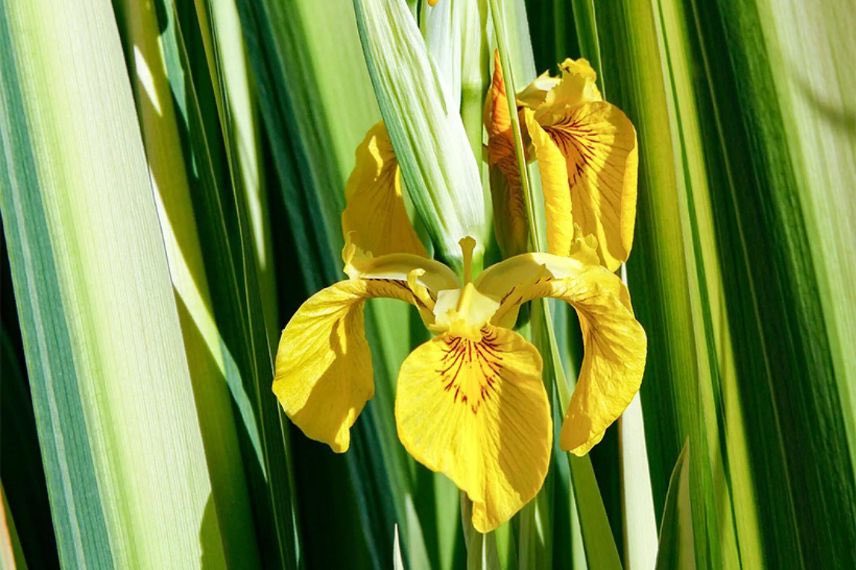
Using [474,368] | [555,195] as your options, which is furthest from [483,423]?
[555,195]

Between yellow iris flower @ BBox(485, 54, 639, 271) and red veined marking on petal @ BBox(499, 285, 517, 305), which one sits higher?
yellow iris flower @ BBox(485, 54, 639, 271)

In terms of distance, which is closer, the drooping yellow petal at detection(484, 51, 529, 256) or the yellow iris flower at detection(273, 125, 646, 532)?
the yellow iris flower at detection(273, 125, 646, 532)

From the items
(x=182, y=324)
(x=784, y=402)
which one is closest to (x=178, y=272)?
(x=182, y=324)

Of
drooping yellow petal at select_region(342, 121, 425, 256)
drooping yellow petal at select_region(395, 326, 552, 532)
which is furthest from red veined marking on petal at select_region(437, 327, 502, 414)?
drooping yellow petal at select_region(342, 121, 425, 256)

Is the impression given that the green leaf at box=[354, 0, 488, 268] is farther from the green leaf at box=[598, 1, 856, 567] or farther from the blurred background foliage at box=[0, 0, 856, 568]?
the green leaf at box=[598, 1, 856, 567]

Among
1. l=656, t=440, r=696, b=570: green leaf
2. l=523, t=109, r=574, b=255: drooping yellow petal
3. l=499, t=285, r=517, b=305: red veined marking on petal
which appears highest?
l=523, t=109, r=574, b=255: drooping yellow petal

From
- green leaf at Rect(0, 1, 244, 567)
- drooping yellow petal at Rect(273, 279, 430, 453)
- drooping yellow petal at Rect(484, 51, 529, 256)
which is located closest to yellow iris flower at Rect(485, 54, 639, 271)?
drooping yellow petal at Rect(484, 51, 529, 256)

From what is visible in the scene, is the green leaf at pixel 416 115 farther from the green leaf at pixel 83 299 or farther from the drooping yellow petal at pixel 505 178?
the green leaf at pixel 83 299

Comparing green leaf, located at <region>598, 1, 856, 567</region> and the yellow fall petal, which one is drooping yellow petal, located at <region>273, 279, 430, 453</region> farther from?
green leaf, located at <region>598, 1, 856, 567</region>

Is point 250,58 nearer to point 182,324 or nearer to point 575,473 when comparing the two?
point 182,324
